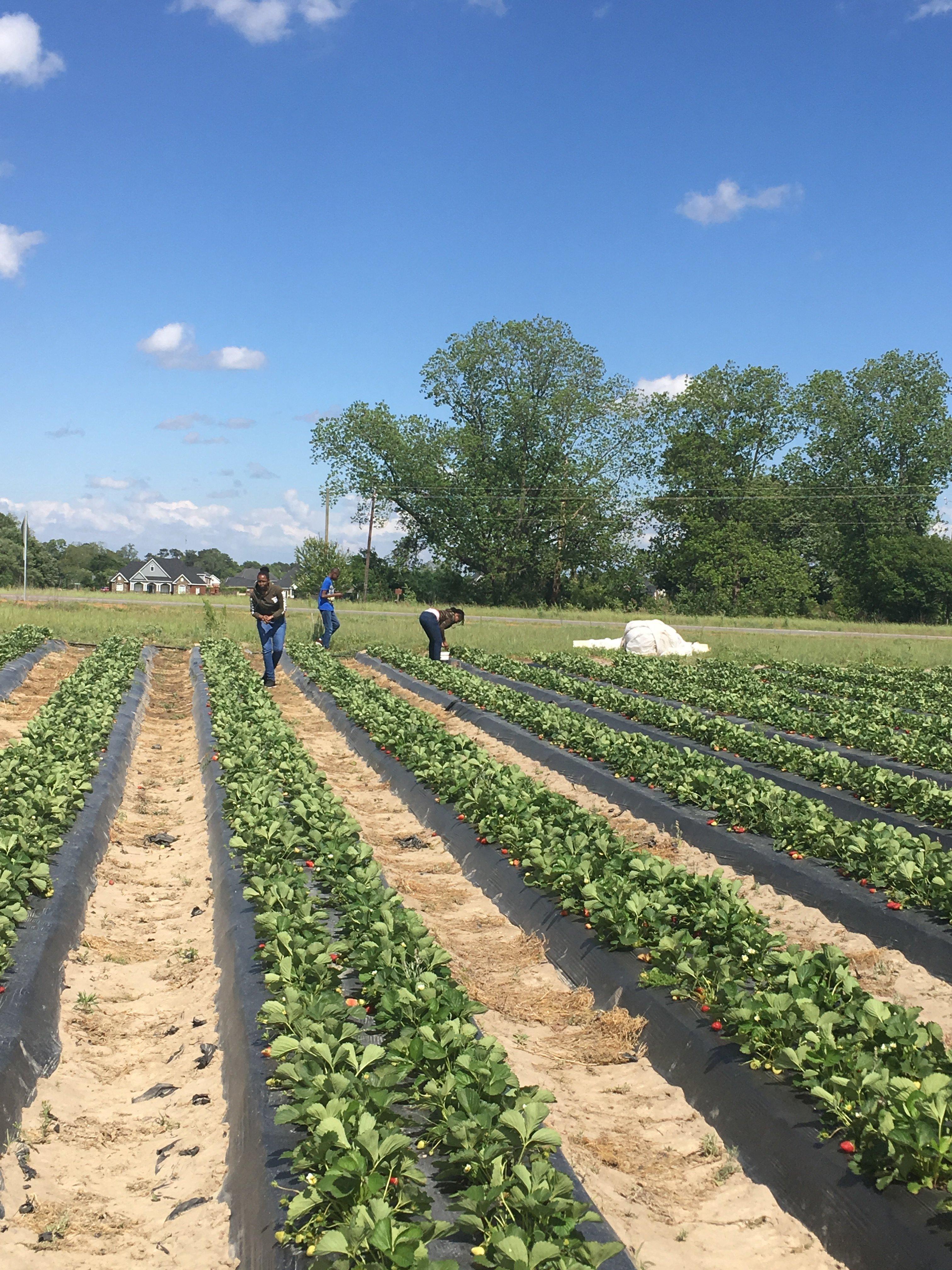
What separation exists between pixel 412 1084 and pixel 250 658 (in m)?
17.4

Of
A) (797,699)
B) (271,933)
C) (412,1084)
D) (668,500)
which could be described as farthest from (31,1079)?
(668,500)

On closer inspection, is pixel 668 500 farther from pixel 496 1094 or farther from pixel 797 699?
pixel 496 1094

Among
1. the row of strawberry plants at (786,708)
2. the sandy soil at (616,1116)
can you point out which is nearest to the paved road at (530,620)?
the row of strawberry plants at (786,708)

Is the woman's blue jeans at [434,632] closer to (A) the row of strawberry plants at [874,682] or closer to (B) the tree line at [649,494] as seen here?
(A) the row of strawberry plants at [874,682]

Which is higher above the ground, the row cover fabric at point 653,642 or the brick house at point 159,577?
the brick house at point 159,577

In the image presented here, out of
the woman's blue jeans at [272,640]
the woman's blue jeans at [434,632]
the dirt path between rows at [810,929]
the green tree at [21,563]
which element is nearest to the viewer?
the dirt path between rows at [810,929]

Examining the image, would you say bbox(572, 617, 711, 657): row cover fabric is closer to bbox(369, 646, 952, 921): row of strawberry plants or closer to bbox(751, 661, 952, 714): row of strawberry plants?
bbox(751, 661, 952, 714): row of strawberry plants

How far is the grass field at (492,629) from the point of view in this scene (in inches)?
960

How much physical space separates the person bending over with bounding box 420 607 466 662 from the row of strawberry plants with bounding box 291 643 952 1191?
374 inches

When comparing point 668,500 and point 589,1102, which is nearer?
point 589,1102

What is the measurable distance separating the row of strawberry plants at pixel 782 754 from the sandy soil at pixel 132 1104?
589 cm

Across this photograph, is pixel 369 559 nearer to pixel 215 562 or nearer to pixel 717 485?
pixel 717 485

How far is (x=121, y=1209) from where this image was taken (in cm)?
362

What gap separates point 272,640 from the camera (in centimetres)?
1563
